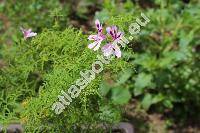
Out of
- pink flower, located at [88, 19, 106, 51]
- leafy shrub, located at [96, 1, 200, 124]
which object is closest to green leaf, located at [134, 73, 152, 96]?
leafy shrub, located at [96, 1, 200, 124]

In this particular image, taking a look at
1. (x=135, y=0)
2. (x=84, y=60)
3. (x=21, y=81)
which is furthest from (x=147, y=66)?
(x=84, y=60)

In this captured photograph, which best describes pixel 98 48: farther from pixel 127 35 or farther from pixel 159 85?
pixel 159 85

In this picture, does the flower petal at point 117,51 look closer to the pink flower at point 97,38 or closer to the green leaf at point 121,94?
the pink flower at point 97,38

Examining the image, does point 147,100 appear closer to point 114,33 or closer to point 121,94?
point 121,94

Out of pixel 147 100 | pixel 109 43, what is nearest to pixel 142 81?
pixel 147 100

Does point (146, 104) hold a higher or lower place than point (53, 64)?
lower

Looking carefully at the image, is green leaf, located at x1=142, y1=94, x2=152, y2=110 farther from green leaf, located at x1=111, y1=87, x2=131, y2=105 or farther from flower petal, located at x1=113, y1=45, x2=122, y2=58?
flower petal, located at x1=113, y1=45, x2=122, y2=58
